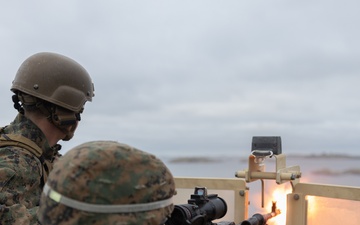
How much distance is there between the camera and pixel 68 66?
116 inches

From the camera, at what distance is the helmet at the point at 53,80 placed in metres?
2.86

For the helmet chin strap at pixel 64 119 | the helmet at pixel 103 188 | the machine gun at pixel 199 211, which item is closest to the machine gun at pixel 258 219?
the machine gun at pixel 199 211

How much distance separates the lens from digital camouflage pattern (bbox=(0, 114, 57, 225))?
7.91 ft

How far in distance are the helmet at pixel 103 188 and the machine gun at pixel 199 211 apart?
2.29 feet

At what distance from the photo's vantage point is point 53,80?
114 inches

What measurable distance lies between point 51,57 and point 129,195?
5.74 ft

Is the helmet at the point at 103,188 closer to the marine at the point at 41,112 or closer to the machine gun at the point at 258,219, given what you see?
the marine at the point at 41,112

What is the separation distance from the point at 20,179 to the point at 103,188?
1286 millimetres

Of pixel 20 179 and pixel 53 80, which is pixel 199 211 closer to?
pixel 20 179

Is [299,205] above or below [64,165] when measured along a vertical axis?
below

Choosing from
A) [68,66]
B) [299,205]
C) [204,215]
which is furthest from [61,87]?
[299,205]

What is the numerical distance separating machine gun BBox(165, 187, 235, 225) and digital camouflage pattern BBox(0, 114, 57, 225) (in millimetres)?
768

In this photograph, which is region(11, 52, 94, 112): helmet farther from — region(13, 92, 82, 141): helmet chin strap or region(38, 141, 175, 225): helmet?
region(38, 141, 175, 225): helmet

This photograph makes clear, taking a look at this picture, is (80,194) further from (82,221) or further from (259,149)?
(259,149)
